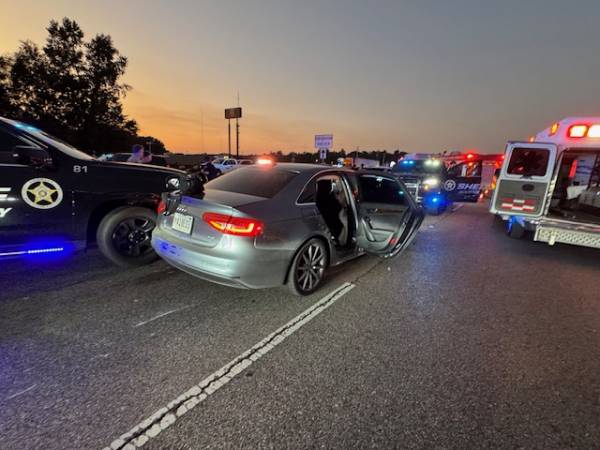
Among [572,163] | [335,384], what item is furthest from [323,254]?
[572,163]

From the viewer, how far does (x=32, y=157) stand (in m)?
3.65

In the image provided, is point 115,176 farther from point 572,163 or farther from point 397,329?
point 572,163

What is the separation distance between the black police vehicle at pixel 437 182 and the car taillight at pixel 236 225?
29.3ft

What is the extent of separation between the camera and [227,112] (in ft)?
131

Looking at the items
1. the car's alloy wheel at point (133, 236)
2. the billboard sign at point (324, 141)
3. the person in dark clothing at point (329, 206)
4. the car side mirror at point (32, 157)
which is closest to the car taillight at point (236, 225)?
the person in dark clothing at point (329, 206)

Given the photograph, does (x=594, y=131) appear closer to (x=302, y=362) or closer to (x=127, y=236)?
(x=302, y=362)

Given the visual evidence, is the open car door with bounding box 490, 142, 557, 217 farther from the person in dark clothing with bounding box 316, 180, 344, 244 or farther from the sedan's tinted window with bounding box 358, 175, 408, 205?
the person in dark clothing with bounding box 316, 180, 344, 244

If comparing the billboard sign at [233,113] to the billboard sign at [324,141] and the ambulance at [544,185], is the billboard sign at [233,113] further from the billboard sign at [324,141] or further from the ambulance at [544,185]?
the ambulance at [544,185]

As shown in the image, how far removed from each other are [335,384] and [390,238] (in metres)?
2.89

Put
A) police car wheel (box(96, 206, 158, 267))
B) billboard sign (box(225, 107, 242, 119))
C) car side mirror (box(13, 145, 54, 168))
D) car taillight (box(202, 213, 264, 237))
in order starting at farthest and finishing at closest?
billboard sign (box(225, 107, 242, 119)) < police car wheel (box(96, 206, 158, 267)) < car side mirror (box(13, 145, 54, 168)) < car taillight (box(202, 213, 264, 237))

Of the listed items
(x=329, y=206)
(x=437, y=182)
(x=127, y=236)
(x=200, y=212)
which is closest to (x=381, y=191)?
(x=329, y=206)

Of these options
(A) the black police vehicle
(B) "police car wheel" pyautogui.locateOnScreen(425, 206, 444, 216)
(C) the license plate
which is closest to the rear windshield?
(C) the license plate

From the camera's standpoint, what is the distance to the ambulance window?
633 cm

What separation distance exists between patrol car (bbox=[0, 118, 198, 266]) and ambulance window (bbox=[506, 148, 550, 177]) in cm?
647
